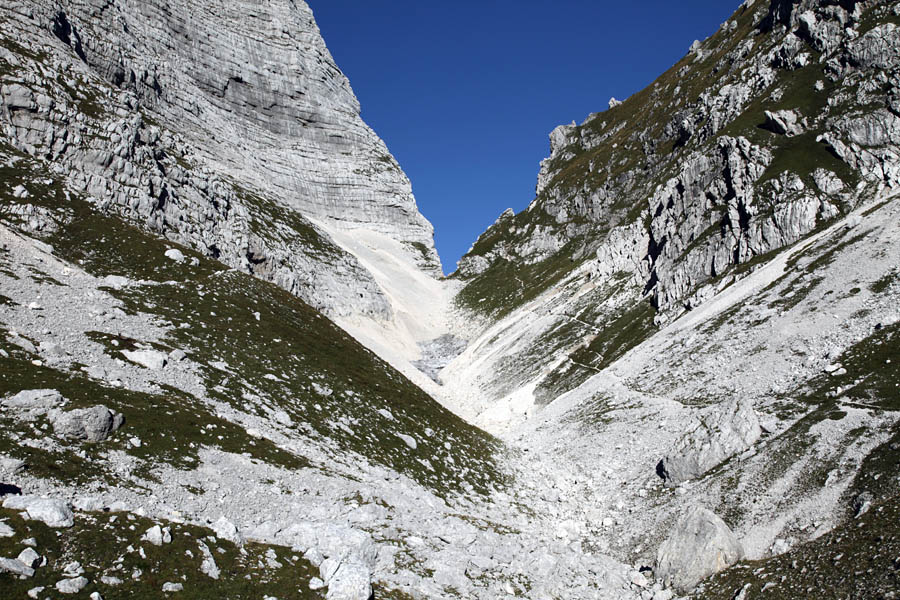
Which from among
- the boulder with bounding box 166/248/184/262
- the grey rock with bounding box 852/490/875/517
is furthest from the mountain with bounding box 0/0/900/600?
the boulder with bounding box 166/248/184/262

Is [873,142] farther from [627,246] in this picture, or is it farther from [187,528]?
[187,528]

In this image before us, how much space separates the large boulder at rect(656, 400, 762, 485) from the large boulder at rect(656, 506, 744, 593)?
9.41 metres

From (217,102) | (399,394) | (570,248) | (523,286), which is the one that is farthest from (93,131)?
(570,248)

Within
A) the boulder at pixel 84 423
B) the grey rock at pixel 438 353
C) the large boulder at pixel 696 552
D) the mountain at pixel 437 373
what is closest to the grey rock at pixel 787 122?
the mountain at pixel 437 373

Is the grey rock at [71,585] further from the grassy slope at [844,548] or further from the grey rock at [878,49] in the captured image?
the grey rock at [878,49]

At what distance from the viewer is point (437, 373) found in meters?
97.7

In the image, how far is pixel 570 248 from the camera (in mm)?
152250

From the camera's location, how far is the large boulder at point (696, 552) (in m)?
22.8

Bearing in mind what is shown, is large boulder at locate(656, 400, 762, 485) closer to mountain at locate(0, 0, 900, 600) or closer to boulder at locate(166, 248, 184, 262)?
Result: mountain at locate(0, 0, 900, 600)

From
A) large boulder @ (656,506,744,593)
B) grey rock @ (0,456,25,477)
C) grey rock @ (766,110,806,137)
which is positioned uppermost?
grey rock @ (766,110,806,137)

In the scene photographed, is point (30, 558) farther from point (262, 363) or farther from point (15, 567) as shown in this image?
point (262, 363)

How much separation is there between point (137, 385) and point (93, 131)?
4726cm

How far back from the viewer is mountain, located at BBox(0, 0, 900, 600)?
2002cm

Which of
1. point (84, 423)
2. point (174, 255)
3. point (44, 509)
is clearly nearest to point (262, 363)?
point (84, 423)
